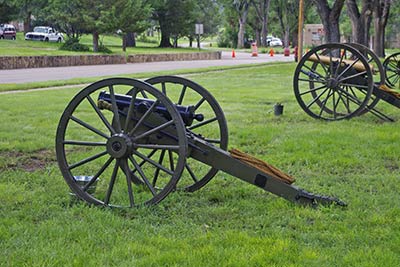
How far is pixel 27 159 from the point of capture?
23.7ft

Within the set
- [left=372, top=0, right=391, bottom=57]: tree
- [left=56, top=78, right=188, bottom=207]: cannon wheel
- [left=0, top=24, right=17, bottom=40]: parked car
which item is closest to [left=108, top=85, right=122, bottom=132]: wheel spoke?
[left=56, top=78, right=188, bottom=207]: cannon wheel

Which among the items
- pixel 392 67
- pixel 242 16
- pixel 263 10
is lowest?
pixel 392 67

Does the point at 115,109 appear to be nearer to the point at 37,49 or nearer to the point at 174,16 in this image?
the point at 37,49

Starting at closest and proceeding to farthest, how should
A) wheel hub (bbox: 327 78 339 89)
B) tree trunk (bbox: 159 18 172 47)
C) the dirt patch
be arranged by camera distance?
the dirt patch → wheel hub (bbox: 327 78 339 89) → tree trunk (bbox: 159 18 172 47)

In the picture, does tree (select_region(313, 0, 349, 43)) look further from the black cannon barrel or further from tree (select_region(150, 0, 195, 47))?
tree (select_region(150, 0, 195, 47))

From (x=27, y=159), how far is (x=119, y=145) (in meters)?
2.60

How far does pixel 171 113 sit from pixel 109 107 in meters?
0.74

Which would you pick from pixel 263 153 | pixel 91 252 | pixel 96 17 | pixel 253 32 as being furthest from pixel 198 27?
pixel 91 252

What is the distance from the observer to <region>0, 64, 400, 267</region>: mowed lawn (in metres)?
4.03

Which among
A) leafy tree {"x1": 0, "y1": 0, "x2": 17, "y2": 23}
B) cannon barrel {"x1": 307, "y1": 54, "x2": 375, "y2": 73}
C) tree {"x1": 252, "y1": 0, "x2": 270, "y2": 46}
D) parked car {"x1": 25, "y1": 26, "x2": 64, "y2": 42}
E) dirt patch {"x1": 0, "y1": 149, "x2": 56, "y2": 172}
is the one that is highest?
tree {"x1": 252, "y1": 0, "x2": 270, "y2": 46}

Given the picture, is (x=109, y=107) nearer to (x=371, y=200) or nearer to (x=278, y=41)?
(x=371, y=200)

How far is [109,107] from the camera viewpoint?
5.29m

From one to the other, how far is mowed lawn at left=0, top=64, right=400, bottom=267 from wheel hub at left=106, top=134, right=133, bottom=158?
470 mm

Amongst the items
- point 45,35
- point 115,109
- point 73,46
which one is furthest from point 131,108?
point 45,35
